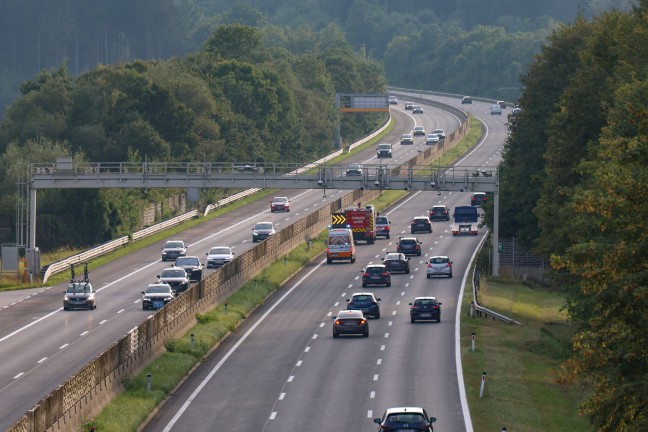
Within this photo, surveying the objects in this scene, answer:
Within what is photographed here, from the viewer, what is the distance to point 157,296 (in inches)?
A: 2965

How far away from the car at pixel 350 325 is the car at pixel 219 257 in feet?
94.9

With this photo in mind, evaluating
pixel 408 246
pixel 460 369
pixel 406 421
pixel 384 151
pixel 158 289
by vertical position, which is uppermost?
pixel 384 151

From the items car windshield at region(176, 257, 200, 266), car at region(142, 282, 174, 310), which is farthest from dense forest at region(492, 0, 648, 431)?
car windshield at region(176, 257, 200, 266)

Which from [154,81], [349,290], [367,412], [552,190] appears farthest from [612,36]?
[154,81]

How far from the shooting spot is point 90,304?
3024 inches

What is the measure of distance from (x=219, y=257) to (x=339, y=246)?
8.62 m

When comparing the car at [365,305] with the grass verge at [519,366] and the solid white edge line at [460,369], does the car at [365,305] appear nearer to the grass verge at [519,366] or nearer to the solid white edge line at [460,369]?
the solid white edge line at [460,369]

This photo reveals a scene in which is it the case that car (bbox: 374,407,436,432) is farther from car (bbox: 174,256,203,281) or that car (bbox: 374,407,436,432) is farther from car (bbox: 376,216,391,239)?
car (bbox: 376,216,391,239)

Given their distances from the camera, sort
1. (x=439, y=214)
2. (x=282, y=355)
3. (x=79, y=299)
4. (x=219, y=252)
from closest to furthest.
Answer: (x=282, y=355) → (x=79, y=299) → (x=219, y=252) → (x=439, y=214)

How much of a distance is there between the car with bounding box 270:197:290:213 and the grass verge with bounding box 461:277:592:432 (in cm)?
4515

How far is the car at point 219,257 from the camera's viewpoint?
95.5 metres

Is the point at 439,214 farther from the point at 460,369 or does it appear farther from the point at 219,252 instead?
the point at 460,369

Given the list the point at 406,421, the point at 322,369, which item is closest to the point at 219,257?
the point at 322,369

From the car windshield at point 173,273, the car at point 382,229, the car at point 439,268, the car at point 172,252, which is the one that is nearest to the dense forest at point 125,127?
the car at point 172,252
